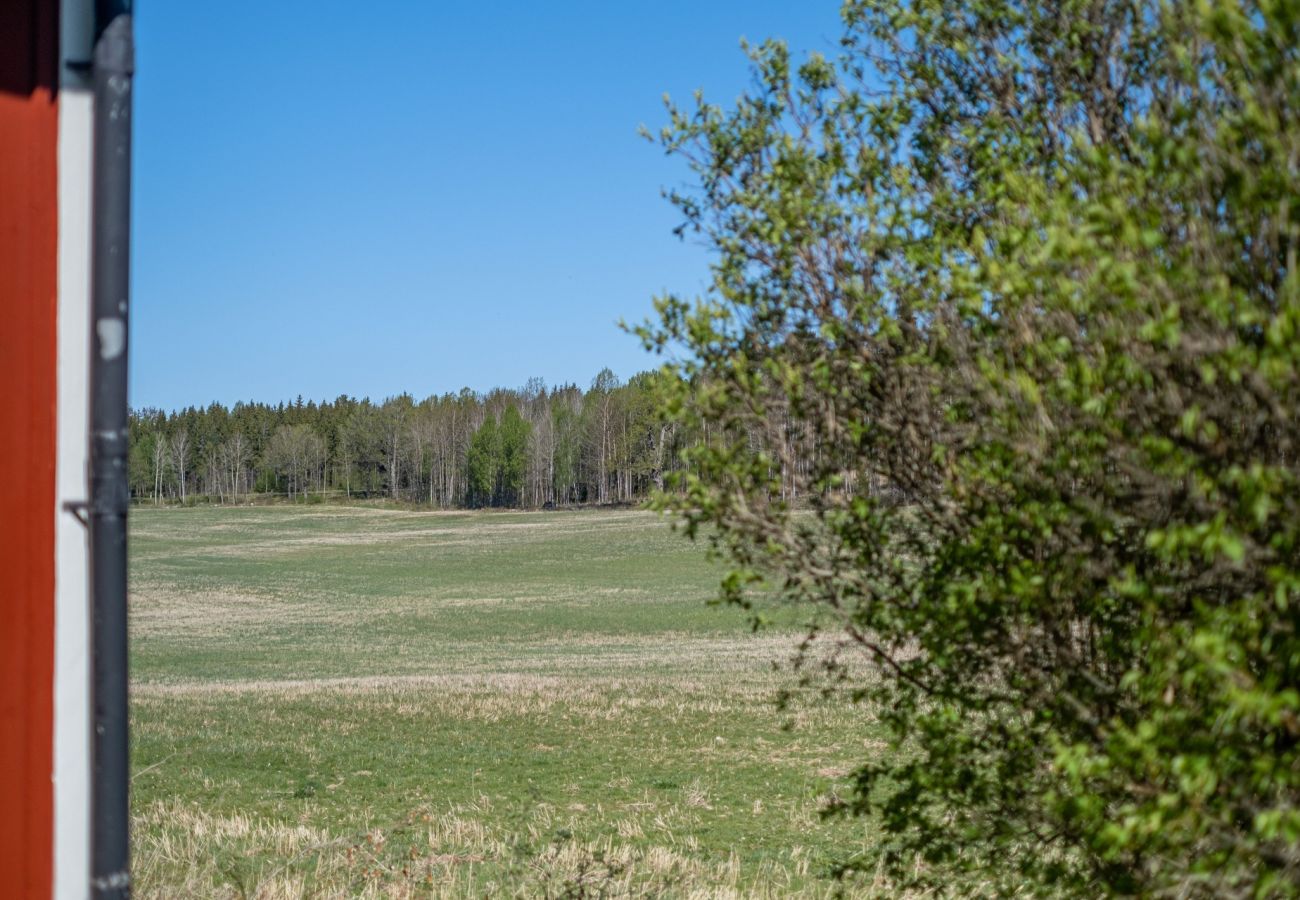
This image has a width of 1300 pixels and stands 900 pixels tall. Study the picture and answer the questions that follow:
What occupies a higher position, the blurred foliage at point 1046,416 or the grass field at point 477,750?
the blurred foliage at point 1046,416

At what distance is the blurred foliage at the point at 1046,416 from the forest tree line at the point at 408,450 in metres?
117

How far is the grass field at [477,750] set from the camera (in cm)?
938

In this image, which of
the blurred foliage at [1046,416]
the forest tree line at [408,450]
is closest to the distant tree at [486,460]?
the forest tree line at [408,450]

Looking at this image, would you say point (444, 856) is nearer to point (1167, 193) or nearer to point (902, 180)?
point (902, 180)

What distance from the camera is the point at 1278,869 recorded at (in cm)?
335

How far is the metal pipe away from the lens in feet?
10.3

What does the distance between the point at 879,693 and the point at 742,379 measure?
1491 mm

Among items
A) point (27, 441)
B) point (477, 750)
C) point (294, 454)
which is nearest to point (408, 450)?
point (294, 454)

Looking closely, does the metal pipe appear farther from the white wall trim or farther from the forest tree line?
the forest tree line

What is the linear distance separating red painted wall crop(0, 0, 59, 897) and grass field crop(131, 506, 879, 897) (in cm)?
282

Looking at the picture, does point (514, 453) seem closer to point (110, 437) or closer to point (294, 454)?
point (294, 454)

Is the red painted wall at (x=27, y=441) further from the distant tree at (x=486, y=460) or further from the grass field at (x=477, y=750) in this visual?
the distant tree at (x=486, y=460)

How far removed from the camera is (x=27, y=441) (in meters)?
3.27

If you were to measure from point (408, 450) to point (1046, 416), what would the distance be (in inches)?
5991
